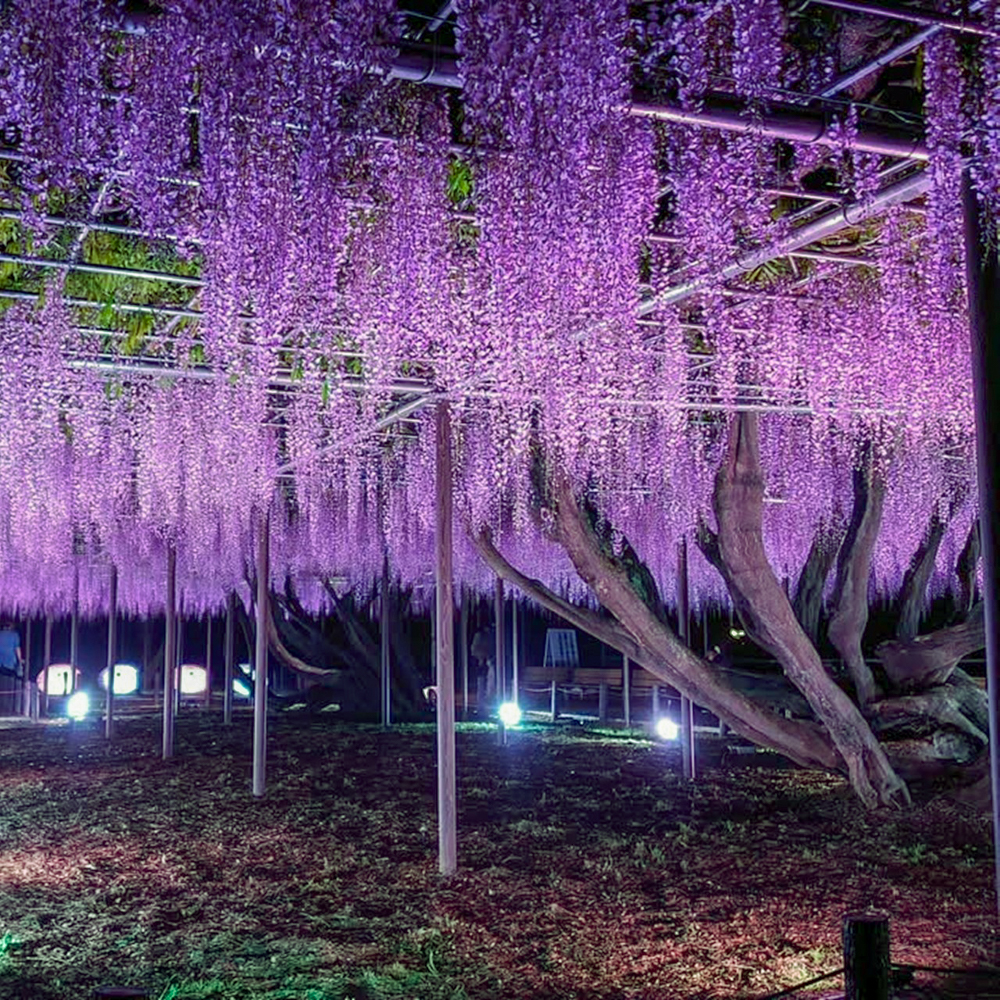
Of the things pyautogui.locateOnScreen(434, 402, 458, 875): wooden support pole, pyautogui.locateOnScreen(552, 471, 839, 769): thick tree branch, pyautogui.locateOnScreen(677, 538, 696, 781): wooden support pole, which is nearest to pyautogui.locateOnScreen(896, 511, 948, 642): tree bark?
pyautogui.locateOnScreen(552, 471, 839, 769): thick tree branch

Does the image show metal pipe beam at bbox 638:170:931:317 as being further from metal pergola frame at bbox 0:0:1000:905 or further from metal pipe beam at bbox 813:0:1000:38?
metal pipe beam at bbox 813:0:1000:38

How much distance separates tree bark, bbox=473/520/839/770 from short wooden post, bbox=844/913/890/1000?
4.45m

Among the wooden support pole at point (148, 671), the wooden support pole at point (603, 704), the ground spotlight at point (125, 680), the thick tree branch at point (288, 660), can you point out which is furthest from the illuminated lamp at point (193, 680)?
the wooden support pole at point (603, 704)

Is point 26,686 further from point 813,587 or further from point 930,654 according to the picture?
point 930,654

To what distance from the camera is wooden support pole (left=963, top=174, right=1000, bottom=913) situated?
8.73ft

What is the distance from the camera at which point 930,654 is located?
27.9 feet

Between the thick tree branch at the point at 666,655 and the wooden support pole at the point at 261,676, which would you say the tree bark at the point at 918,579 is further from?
the wooden support pole at the point at 261,676

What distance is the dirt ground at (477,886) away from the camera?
4.29 m

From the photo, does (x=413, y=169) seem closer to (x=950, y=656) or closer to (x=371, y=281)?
(x=371, y=281)

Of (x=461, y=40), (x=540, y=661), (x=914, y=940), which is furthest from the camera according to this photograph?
(x=540, y=661)

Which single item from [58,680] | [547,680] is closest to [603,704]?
[547,680]

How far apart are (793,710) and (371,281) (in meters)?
5.58

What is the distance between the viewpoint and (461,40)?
10.2ft

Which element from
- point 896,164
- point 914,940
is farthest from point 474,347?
point 914,940
